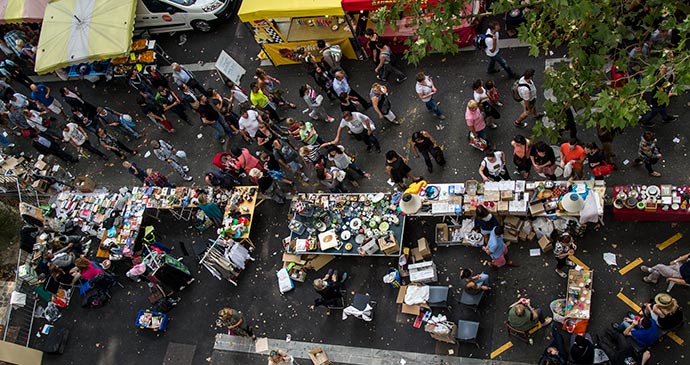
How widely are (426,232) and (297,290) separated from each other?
3.44 m

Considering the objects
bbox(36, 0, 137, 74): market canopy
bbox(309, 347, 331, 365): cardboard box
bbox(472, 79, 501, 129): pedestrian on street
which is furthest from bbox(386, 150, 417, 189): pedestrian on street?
bbox(36, 0, 137, 74): market canopy

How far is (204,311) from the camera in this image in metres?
14.8

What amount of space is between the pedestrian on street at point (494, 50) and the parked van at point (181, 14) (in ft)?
31.1

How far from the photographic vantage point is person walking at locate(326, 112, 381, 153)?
1443 cm

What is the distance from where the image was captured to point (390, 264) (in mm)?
13922

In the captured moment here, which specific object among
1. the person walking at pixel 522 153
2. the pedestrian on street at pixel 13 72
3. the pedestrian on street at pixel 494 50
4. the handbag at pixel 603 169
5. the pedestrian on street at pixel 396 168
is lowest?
the pedestrian on street at pixel 396 168

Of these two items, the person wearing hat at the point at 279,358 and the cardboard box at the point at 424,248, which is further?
the cardboard box at the point at 424,248

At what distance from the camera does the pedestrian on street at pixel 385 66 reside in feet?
53.0

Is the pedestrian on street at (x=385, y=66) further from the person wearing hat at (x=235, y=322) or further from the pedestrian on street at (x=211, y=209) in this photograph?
the person wearing hat at (x=235, y=322)

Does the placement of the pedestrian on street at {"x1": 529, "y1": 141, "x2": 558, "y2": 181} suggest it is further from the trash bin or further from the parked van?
the trash bin

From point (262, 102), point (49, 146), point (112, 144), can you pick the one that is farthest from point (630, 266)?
point (49, 146)

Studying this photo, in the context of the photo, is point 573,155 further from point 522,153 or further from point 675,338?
point 675,338

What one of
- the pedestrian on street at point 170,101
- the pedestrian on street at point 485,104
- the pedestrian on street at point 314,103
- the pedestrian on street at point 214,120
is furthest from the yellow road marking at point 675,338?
the pedestrian on street at point 170,101

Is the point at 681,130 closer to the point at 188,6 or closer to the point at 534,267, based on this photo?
the point at 534,267
